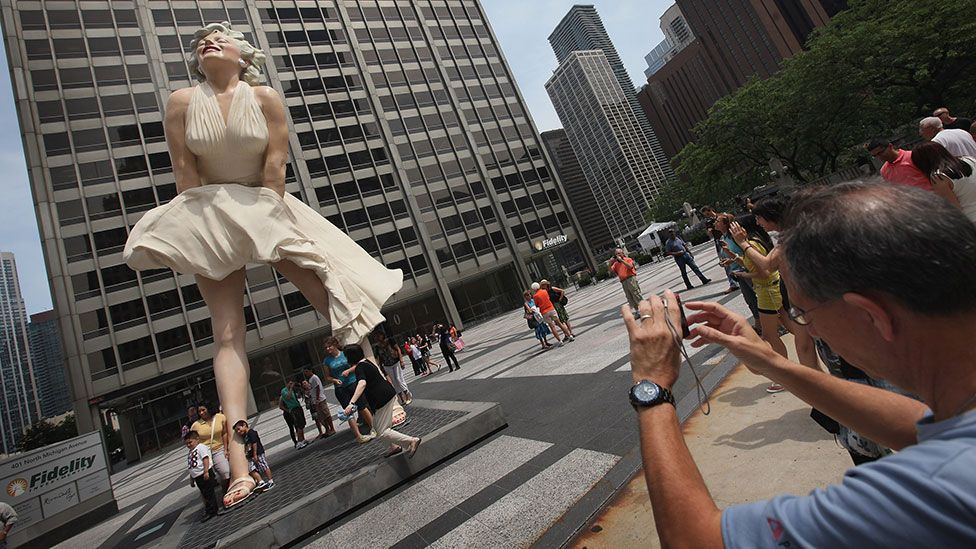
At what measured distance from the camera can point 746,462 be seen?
97.5 inches

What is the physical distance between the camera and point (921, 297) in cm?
79

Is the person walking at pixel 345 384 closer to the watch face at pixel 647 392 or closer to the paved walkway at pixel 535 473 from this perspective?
the paved walkway at pixel 535 473

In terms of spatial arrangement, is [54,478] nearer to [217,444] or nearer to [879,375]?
[217,444]

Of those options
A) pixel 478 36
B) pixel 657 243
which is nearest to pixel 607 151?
pixel 478 36

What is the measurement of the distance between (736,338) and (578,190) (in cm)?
16201

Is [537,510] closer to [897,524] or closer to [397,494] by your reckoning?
[397,494]

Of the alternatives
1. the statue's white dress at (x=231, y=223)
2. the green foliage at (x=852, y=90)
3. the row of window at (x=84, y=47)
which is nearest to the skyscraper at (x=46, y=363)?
the row of window at (x=84, y=47)

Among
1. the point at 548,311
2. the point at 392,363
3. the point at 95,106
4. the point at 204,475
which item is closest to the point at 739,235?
the point at 548,311

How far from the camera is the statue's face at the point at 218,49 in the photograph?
4762 millimetres

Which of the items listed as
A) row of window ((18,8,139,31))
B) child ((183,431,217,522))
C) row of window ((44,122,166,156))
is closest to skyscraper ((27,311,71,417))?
row of window ((18,8,139,31))

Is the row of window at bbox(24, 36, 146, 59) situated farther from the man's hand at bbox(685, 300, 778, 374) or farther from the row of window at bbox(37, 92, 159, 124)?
the man's hand at bbox(685, 300, 778, 374)

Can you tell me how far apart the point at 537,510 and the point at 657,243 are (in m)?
32.1

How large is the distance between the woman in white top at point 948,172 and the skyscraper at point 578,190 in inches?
5866

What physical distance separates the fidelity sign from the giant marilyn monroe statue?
722cm
